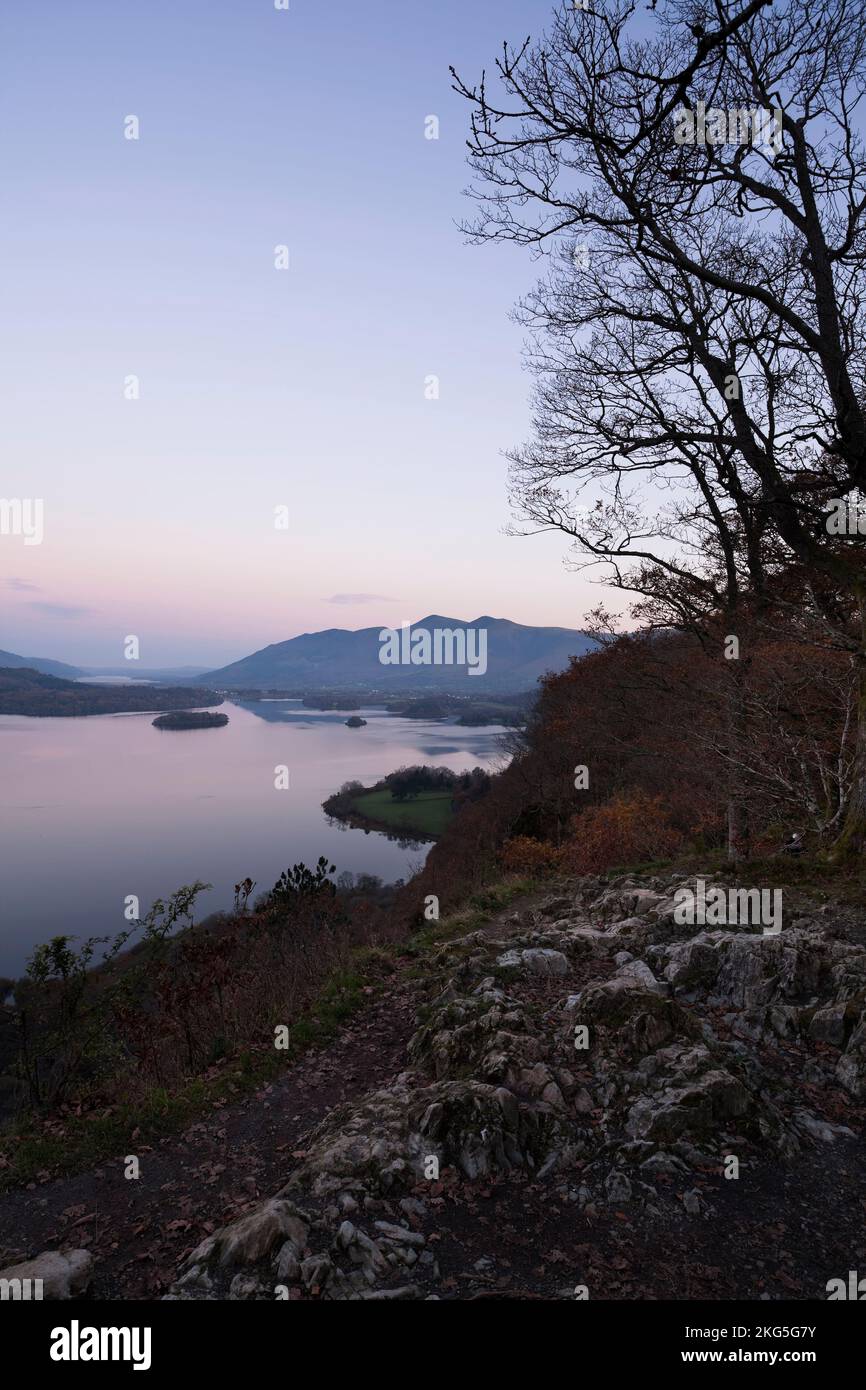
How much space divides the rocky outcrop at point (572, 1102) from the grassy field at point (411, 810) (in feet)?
173

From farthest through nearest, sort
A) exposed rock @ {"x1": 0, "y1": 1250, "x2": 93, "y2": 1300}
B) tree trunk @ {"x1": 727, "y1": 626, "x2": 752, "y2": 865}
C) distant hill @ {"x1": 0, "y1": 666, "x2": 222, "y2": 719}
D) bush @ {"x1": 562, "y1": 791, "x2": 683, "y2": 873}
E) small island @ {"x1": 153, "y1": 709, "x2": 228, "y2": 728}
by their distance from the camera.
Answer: distant hill @ {"x1": 0, "y1": 666, "x2": 222, "y2": 719} → small island @ {"x1": 153, "y1": 709, "x2": 228, "y2": 728} → bush @ {"x1": 562, "y1": 791, "x2": 683, "y2": 873} → tree trunk @ {"x1": 727, "y1": 626, "x2": 752, "y2": 865} → exposed rock @ {"x1": 0, "y1": 1250, "x2": 93, "y2": 1300}

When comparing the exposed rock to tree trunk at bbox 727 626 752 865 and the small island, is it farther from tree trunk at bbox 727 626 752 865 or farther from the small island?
the small island

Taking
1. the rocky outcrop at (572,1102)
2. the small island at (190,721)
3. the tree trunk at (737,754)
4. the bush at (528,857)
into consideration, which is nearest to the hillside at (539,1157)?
the rocky outcrop at (572,1102)

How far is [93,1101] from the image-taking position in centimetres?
693

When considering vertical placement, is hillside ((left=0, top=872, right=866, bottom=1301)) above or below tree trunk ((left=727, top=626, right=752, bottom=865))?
below

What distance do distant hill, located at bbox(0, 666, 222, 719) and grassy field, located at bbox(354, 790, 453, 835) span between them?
11204 centimetres

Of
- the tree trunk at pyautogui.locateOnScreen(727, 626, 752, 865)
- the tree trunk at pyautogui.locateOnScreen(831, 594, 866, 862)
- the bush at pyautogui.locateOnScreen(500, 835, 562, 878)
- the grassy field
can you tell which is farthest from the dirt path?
the grassy field

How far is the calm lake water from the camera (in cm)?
4353

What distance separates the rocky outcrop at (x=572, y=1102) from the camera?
397 cm

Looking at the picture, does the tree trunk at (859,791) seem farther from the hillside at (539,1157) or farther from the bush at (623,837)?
the bush at (623,837)

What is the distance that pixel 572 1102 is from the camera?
16.9ft

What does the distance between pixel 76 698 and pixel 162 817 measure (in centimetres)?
11238

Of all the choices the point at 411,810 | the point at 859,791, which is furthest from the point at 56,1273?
the point at 411,810

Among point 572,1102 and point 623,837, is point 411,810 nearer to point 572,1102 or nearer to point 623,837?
point 623,837
